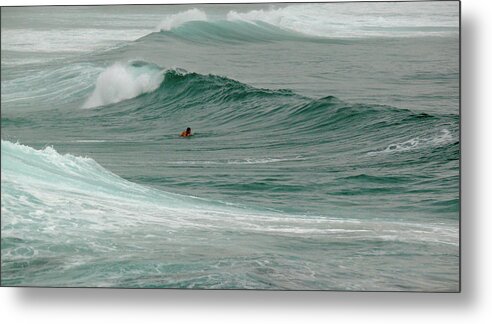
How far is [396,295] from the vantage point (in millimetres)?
5953

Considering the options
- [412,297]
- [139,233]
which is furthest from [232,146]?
[412,297]

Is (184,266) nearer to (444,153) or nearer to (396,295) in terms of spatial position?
(396,295)

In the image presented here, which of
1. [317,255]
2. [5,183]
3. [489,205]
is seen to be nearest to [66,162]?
[5,183]

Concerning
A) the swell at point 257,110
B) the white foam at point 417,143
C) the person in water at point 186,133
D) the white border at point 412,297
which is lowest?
the white border at point 412,297

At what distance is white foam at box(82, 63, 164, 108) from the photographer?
6355 millimetres

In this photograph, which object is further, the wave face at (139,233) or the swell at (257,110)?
the swell at (257,110)

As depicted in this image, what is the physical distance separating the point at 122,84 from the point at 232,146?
79 cm

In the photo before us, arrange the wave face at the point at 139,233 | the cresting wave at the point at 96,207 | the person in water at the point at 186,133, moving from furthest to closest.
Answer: the person in water at the point at 186,133 → the cresting wave at the point at 96,207 → the wave face at the point at 139,233

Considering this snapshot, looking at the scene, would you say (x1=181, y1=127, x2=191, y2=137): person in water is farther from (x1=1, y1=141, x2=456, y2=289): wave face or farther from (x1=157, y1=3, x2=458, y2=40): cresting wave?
(x1=157, y1=3, x2=458, y2=40): cresting wave

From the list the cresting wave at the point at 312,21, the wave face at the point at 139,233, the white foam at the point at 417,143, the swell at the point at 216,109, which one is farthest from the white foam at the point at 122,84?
the white foam at the point at 417,143

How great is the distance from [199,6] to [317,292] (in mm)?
1792

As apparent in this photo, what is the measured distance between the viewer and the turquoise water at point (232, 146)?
596 cm

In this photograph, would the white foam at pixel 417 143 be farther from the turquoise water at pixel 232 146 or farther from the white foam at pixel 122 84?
the white foam at pixel 122 84

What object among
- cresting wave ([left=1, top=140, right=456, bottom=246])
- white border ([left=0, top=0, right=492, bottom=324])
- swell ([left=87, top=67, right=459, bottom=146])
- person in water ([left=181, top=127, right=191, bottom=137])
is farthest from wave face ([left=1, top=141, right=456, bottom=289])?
swell ([left=87, top=67, right=459, bottom=146])
